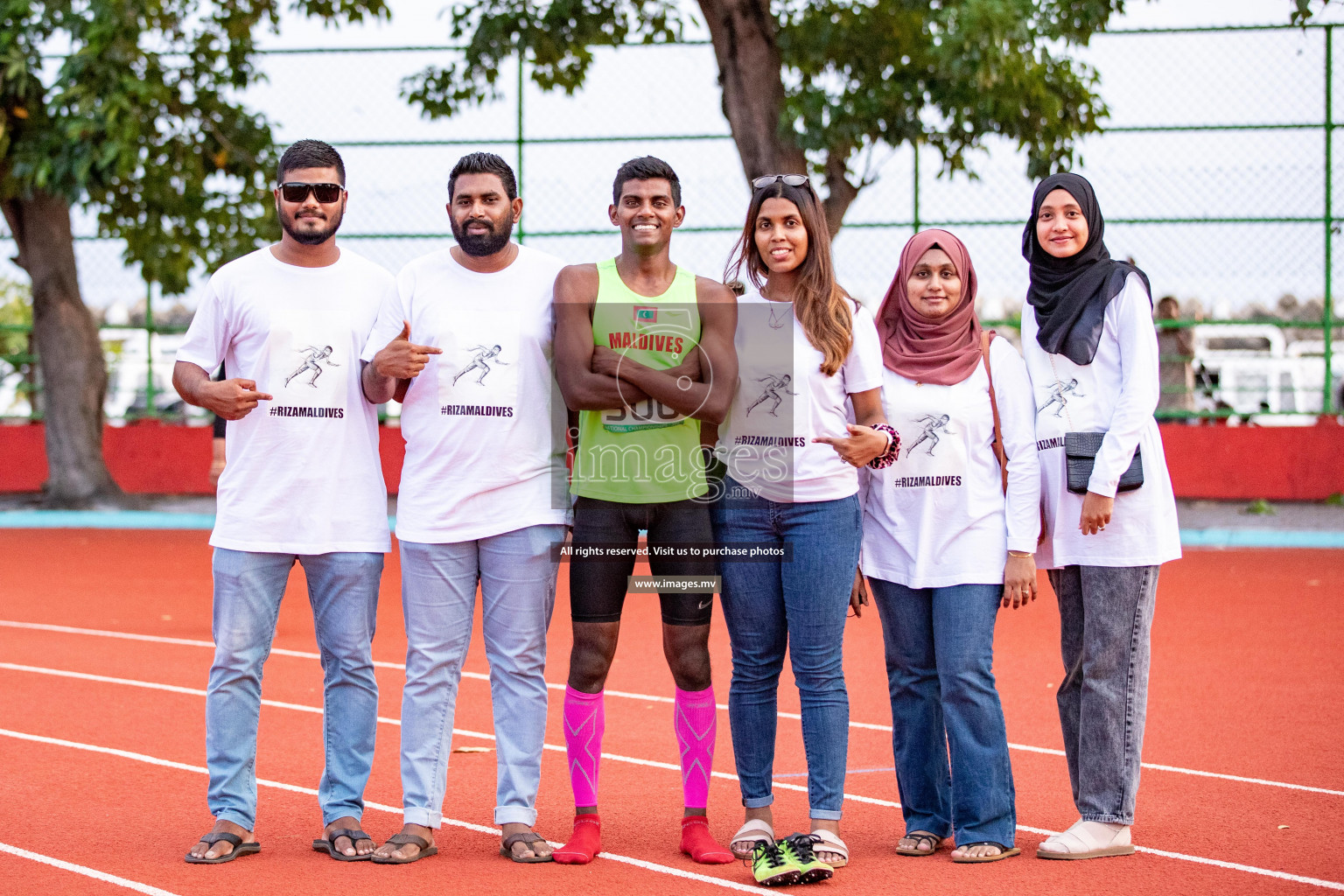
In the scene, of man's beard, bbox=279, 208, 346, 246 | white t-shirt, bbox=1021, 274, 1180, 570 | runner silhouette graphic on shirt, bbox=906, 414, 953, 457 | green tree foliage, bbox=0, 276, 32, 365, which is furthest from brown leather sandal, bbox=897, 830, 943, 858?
green tree foliage, bbox=0, 276, 32, 365

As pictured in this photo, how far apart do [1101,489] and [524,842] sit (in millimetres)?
2187

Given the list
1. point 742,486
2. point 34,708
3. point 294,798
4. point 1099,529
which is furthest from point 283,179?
point 34,708

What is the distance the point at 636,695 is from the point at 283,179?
11.8 feet

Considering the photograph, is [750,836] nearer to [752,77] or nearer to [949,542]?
[949,542]

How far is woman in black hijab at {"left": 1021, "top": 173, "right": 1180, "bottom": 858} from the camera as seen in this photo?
4.85 metres

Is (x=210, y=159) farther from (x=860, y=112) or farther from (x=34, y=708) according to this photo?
(x=34, y=708)

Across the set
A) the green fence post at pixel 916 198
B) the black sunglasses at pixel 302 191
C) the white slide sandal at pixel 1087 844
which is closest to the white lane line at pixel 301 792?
the white slide sandal at pixel 1087 844

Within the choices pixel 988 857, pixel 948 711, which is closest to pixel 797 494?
pixel 948 711

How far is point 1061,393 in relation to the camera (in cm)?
501

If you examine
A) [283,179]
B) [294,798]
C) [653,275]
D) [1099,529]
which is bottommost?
[294,798]

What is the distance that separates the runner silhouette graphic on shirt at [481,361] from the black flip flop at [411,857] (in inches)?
58.5

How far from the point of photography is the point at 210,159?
16109 millimetres

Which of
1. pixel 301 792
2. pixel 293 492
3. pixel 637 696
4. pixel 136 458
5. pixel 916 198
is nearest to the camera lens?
pixel 293 492

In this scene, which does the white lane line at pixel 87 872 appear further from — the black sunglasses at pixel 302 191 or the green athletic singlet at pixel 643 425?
the black sunglasses at pixel 302 191
